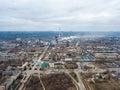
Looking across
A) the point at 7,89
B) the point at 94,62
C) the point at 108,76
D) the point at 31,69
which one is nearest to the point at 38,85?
the point at 7,89

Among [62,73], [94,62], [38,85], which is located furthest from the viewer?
[94,62]

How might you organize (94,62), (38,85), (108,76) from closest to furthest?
(38,85), (108,76), (94,62)

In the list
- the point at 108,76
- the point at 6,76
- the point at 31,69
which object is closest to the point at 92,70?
the point at 108,76

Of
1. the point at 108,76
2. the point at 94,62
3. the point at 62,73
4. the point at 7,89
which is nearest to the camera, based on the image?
the point at 7,89

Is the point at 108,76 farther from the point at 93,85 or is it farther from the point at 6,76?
the point at 6,76

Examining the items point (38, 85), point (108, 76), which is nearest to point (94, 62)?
point (108, 76)

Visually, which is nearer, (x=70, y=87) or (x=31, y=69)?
(x=70, y=87)

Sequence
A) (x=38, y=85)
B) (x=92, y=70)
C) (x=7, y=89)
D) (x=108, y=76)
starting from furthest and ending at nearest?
(x=92, y=70)
(x=108, y=76)
(x=38, y=85)
(x=7, y=89)

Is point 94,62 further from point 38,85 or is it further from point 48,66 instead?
point 38,85

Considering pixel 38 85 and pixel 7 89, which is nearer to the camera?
pixel 7 89
